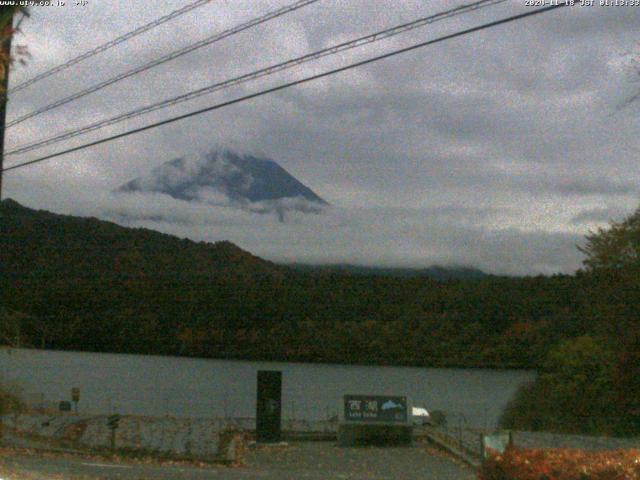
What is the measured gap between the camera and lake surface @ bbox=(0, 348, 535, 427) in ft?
160

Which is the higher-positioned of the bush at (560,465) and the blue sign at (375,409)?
the blue sign at (375,409)

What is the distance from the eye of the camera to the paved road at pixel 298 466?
65.4ft

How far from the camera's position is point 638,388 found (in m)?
41.6

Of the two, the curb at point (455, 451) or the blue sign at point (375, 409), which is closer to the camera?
the curb at point (455, 451)

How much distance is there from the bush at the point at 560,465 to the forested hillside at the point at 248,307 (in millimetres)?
31167

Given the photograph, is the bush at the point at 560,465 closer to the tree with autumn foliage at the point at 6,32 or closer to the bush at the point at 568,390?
the tree with autumn foliage at the point at 6,32

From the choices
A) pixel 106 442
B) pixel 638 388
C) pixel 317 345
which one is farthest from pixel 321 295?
pixel 106 442

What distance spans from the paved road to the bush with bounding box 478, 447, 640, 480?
776cm

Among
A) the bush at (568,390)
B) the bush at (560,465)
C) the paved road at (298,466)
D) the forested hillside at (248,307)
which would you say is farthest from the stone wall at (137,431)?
A: the bush at (568,390)

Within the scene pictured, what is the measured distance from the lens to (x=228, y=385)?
2078 inches

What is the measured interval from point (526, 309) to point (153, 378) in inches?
923

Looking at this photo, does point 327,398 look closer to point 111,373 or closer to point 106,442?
point 111,373

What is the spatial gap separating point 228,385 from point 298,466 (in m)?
26.9

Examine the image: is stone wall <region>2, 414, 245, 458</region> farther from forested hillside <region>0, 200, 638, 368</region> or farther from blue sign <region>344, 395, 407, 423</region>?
forested hillside <region>0, 200, 638, 368</region>
